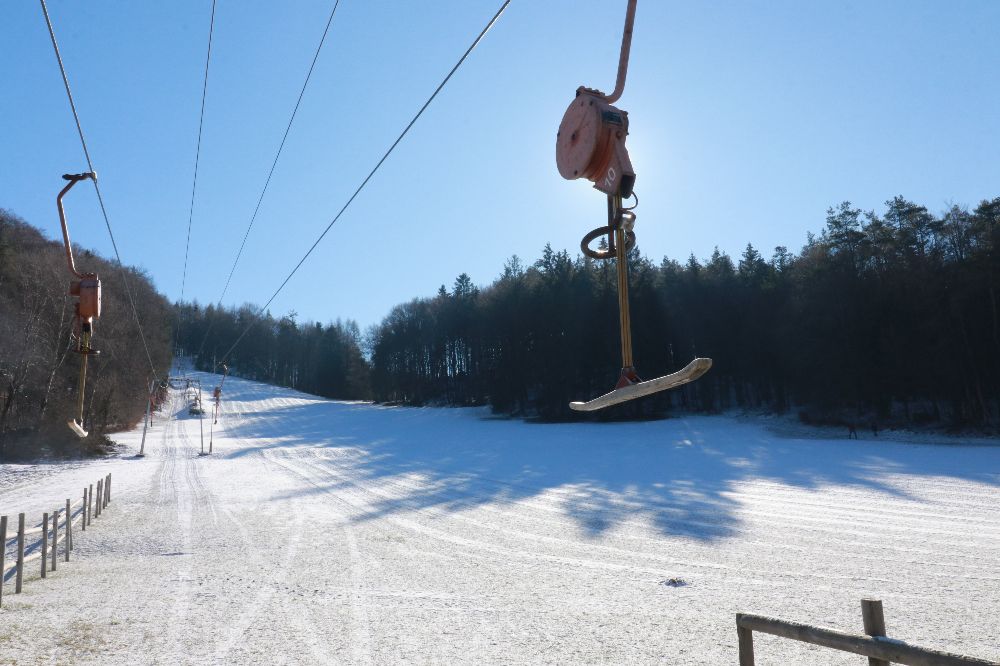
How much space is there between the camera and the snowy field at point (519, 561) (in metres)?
7.79

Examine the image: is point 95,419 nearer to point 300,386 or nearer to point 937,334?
point 937,334

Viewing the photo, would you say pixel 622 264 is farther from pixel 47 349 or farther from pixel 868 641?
pixel 47 349

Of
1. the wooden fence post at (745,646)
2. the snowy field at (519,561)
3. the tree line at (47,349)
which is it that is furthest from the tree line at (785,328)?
the wooden fence post at (745,646)

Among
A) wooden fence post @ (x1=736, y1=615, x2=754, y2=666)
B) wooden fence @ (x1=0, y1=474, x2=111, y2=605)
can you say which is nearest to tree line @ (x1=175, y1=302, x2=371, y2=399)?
wooden fence @ (x1=0, y1=474, x2=111, y2=605)

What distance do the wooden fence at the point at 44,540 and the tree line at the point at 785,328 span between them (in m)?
18.6

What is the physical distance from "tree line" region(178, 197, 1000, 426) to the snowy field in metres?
12.3

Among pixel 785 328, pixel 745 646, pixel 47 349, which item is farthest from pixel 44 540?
pixel 785 328

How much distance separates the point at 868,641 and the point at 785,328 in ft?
141

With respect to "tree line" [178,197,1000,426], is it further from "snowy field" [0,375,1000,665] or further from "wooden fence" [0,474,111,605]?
"wooden fence" [0,474,111,605]

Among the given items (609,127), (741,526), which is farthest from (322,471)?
(609,127)

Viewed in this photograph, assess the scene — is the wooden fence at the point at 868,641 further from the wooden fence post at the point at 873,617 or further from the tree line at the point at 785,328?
the tree line at the point at 785,328

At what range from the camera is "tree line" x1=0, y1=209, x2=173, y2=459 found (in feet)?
97.5

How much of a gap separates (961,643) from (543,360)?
4294cm

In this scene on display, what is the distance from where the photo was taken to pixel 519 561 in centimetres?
1172
